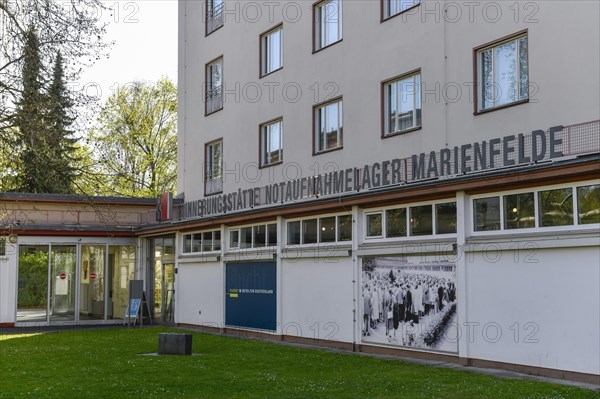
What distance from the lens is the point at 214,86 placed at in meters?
27.6

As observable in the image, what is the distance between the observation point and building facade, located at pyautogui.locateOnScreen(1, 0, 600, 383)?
13047 millimetres

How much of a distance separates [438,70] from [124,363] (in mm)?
8807

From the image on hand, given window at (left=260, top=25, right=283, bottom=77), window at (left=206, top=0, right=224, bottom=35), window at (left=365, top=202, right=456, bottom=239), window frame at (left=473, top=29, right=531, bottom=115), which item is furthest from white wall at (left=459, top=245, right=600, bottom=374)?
window at (left=206, top=0, right=224, bottom=35)

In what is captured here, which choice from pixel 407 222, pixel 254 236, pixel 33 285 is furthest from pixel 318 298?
pixel 33 285

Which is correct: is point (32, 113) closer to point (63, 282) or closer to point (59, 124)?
point (59, 124)

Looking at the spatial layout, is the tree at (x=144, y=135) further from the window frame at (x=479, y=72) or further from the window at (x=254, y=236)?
the window frame at (x=479, y=72)

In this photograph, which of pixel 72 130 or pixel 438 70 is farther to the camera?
pixel 438 70

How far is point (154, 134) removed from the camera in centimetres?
4538

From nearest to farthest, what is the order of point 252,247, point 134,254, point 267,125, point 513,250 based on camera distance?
point 513,250, point 252,247, point 267,125, point 134,254

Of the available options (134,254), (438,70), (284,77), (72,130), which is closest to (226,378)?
(72,130)

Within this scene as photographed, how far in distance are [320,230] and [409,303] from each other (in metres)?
3.67

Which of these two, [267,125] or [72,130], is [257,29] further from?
[72,130]

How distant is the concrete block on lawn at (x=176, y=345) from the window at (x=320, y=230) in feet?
13.7

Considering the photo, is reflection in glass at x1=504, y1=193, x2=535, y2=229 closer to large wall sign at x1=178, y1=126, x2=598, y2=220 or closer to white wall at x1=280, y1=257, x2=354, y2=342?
large wall sign at x1=178, y1=126, x2=598, y2=220
